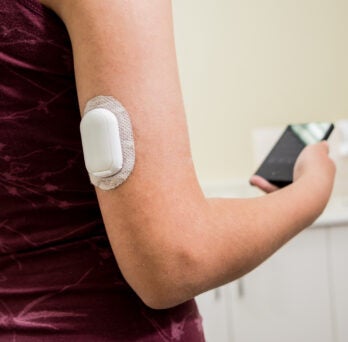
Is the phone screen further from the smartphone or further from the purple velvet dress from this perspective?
the purple velvet dress

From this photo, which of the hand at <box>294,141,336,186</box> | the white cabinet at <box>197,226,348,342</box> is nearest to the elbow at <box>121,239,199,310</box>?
the hand at <box>294,141,336,186</box>

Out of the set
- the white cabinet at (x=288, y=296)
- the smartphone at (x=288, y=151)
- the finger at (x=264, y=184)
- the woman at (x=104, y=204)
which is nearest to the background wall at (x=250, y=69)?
the white cabinet at (x=288, y=296)

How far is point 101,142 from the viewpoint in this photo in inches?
13.7

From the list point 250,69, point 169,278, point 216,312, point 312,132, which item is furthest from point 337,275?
point 169,278

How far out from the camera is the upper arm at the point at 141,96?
32cm

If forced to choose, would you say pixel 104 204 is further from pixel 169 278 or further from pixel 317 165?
pixel 317 165

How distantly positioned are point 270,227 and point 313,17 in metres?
1.72

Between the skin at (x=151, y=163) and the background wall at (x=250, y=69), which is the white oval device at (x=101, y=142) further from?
the background wall at (x=250, y=69)

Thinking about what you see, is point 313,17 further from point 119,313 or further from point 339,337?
point 119,313

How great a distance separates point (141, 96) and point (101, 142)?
0.20ft

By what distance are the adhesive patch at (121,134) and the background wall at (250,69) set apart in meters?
1.45

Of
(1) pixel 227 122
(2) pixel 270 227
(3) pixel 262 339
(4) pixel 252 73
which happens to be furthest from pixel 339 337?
(2) pixel 270 227

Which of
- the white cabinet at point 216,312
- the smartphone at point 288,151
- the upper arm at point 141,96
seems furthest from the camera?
the white cabinet at point 216,312

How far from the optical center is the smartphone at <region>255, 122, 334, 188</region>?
2.39 feet
